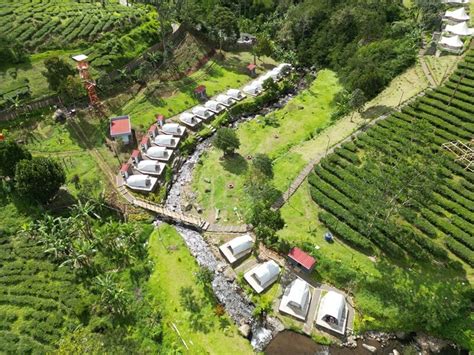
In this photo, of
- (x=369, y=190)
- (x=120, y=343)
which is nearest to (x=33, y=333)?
(x=120, y=343)

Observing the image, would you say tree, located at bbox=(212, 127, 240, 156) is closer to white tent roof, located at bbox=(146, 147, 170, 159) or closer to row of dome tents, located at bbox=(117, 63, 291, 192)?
row of dome tents, located at bbox=(117, 63, 291, 192)

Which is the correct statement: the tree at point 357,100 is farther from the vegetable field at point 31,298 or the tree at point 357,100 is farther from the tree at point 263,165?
the vegetable field at point 31,298

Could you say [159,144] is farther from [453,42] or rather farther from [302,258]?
[453,42]

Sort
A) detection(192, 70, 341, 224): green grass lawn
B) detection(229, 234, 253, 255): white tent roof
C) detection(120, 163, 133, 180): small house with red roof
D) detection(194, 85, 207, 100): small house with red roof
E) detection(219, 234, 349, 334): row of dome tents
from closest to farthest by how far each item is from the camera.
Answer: detection(219, 234, 349, 334): row of dome tents
detection(229, 234, 253, 255): white tent roof
detection(192, 70, 341, 224): green grass lawn
detection(120, 163, 133, 180): small house with red roof
detection(194, 85, 207, 100): small house with red roof

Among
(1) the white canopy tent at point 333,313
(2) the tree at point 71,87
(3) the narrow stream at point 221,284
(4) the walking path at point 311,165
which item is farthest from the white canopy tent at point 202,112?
(1) the white canopy tent at point 333,313

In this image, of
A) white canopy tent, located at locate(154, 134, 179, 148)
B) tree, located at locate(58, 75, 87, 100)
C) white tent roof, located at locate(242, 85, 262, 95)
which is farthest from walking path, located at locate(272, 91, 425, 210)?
tree, located at locate(58, 75, 87, 100)
